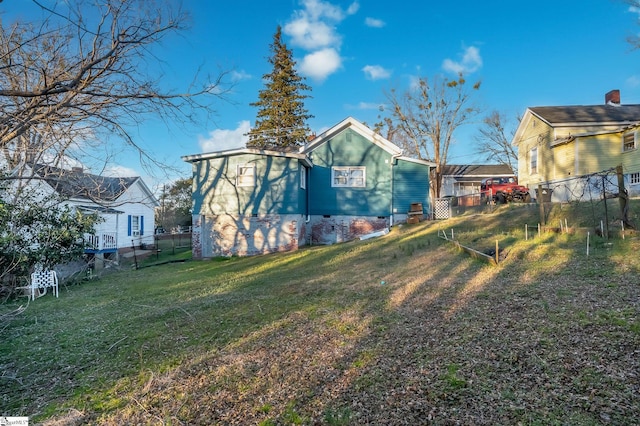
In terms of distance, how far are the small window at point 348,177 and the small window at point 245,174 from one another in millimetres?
4437

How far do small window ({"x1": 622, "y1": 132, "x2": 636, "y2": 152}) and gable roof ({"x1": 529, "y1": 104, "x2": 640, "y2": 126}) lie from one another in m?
1.22

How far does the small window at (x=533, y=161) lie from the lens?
21.2m

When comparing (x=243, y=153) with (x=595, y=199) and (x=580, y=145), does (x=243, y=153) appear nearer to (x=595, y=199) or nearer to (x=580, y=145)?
(x=595, y=199)

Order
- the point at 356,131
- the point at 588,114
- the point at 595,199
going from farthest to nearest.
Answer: the point at 588,114 < the point at 356,131 < the point at 595,199

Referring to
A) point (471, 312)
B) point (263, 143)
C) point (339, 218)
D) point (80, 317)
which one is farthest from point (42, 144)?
point (263, 143)

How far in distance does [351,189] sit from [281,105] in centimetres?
1903

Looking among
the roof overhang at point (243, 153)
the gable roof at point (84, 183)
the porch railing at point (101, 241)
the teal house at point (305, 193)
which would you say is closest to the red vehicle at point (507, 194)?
the teal house at point (305, 193)

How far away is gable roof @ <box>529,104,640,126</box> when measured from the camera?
59.3 ft

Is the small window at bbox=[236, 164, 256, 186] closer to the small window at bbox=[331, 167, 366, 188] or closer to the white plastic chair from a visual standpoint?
the small window at bbox=[331, 167, 366, 188]

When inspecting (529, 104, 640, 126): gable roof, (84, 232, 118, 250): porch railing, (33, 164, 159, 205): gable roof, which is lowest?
(84, 232, 118, 250): porch railing

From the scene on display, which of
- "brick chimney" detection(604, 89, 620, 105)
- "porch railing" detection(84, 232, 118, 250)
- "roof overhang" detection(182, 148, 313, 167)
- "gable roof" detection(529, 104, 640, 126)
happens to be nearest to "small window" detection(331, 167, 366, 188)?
"roof overhang" detection(182, 148, 313, 167)

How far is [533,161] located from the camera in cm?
2167

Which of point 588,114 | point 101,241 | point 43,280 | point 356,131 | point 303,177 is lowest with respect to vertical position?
point 43,280

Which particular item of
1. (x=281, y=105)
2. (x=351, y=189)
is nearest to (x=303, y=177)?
(x=351, y=189)
